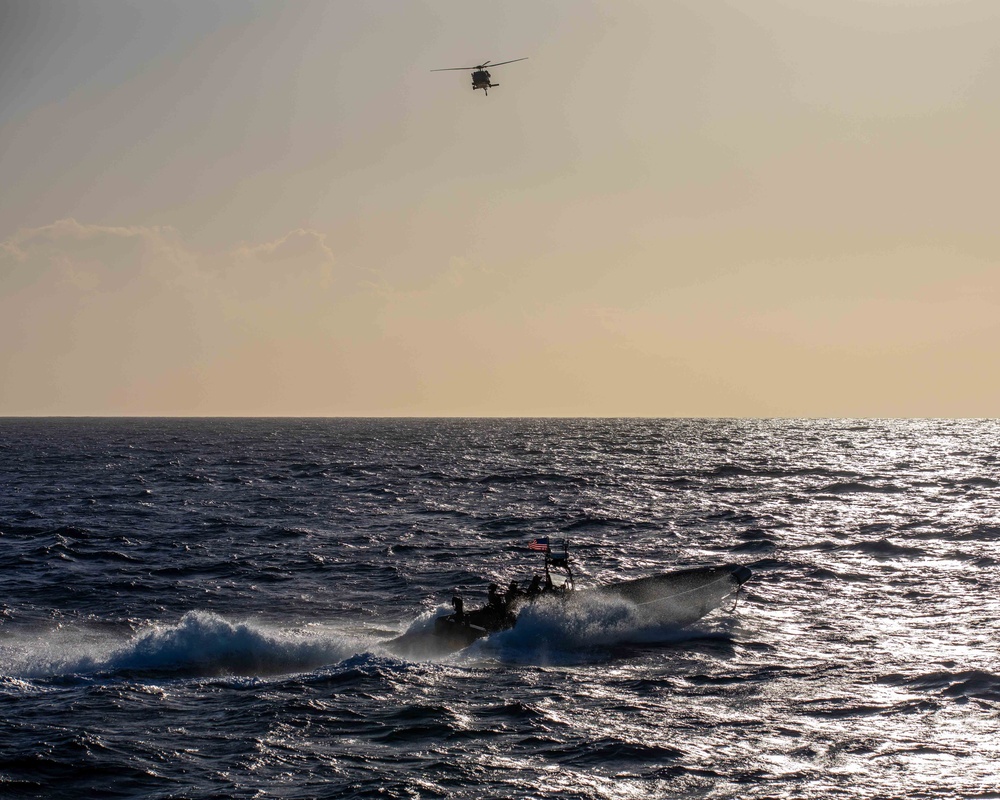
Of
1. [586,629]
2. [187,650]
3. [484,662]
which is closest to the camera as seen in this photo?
[484,662]

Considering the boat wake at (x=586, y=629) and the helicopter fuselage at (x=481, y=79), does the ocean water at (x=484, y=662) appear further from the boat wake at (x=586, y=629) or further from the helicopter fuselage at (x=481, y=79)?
the helicopter fuselage at (x=481, y=79)

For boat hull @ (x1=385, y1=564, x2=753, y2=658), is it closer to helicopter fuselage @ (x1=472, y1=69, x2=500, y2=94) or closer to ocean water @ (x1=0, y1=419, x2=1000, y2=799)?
ocean water @ (x1=0, y1=419, x2=1000, y2=799)

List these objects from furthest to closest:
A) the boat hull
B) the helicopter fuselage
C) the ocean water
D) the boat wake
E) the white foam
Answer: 1. the helicopter fuselage
2. the boat hull
3. the boat wake
4. the white foam
5. the ocean water

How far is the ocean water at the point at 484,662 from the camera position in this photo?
57.7ft

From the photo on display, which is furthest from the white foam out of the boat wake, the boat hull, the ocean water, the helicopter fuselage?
the helicopter fuselage

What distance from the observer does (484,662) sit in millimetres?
25469

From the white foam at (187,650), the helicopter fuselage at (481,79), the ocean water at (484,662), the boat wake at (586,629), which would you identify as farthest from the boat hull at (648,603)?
the helicopter fuselage at (481,79)

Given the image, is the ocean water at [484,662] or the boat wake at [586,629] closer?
the ocean water at [484,662]

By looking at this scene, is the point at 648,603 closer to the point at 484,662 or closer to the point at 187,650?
the point at 484,662

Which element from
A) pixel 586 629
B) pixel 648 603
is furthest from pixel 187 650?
pixel 648 603

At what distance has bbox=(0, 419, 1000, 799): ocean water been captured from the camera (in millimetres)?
17594

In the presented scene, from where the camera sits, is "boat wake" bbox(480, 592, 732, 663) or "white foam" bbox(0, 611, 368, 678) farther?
"boat wake" bbox(480, 592, 732, 663)

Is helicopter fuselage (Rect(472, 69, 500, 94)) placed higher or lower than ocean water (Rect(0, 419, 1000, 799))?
higher

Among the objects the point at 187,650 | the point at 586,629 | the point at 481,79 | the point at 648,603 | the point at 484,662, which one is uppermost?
the point at 481,79
